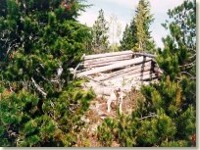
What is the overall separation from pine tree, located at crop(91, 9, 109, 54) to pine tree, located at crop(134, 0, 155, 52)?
234 mm

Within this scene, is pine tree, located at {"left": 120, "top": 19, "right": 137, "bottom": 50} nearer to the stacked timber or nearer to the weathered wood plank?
the stacked timber

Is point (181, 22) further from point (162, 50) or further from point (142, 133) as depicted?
point (142, 133)

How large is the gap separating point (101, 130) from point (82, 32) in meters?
0.72

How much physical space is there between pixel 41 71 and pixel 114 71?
1.79ft

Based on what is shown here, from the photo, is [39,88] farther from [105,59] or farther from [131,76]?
[131,76]

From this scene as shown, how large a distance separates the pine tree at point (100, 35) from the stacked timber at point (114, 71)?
0.06 meters

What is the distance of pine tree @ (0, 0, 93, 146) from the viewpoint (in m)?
2.99

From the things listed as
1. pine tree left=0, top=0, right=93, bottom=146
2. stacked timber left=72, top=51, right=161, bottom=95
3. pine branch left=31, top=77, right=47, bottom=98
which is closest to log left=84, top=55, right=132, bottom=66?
stacked timber left=72, top=51, right=161, bottom=95

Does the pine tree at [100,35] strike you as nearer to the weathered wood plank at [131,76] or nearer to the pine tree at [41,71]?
the pine tree at [41,71]

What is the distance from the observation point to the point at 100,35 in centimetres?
326

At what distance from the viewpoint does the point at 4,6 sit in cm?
309

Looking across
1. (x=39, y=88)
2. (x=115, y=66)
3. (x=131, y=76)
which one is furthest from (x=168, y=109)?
(x=39, y=88)

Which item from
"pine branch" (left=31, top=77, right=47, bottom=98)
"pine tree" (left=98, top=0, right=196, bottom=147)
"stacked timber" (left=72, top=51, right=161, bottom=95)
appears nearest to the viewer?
"pine tree" (left=98, top=0, right=196, bottom=147)

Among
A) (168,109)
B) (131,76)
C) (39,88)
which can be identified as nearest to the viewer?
(168,109)
